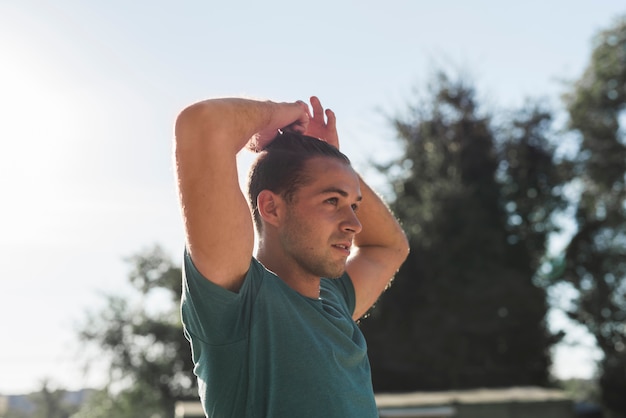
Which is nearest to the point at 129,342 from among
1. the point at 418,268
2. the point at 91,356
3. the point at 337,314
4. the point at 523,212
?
the point at 91,356

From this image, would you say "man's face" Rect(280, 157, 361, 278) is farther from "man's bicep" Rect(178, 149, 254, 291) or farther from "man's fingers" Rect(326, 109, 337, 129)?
"man's fingers" Rect(326, 109, 337, 129)

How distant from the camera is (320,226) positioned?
224 cm

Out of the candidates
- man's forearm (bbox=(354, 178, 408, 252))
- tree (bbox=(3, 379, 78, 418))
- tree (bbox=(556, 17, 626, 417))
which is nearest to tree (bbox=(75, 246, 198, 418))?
tree (bbox=(3, 379, 78, 418))

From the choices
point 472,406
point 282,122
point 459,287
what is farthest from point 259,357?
point 459,287

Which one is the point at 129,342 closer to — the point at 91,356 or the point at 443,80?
the point at 91,356

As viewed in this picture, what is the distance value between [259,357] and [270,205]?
0.52 metres

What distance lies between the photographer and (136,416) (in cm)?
2575

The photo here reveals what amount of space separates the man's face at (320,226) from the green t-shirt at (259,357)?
0.17m

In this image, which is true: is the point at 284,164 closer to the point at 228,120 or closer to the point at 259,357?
the point at 228,120

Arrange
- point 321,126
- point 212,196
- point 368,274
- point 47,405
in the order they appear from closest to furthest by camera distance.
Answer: point 212,196 → point 321,126 → point 368,274 → point 47,405

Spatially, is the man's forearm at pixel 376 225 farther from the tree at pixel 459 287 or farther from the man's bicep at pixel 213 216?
the tree at pixel 459 287

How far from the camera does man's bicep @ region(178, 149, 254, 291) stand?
194cm

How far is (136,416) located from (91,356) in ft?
9.73

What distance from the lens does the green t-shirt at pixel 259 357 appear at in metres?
1.98
